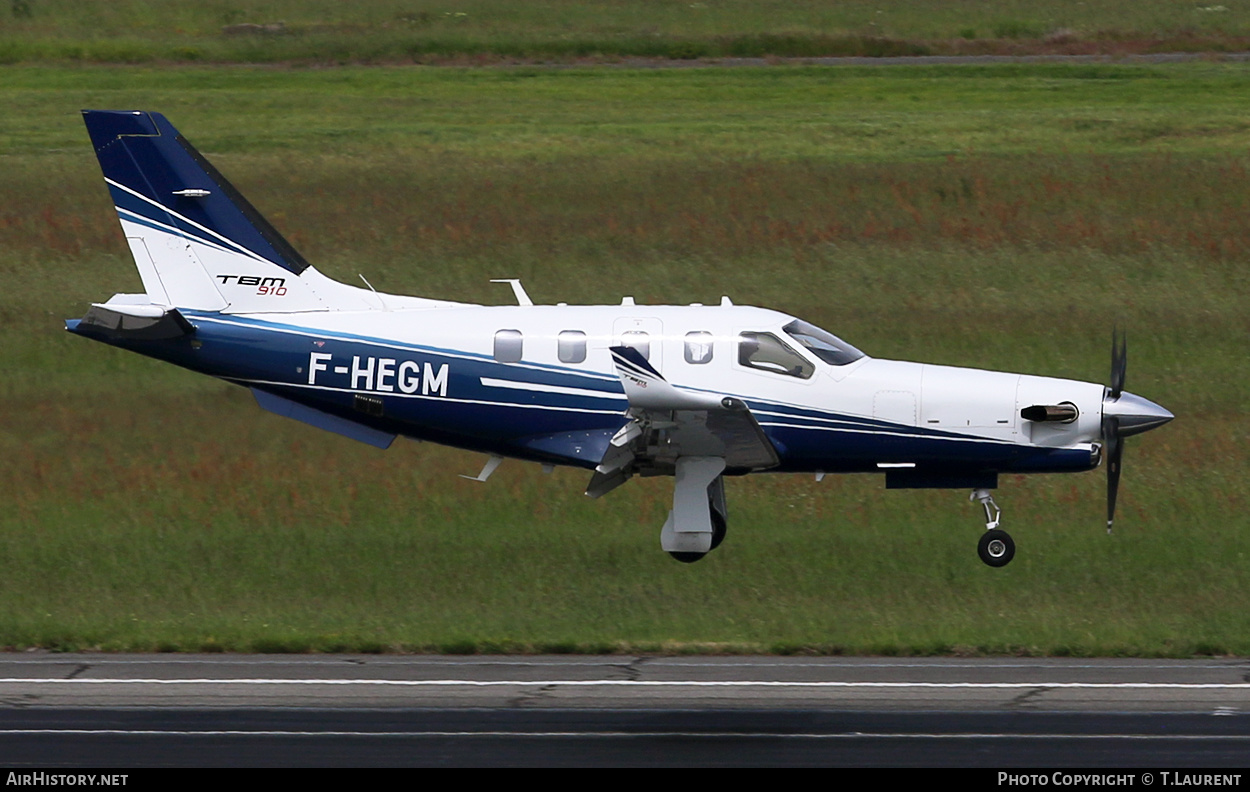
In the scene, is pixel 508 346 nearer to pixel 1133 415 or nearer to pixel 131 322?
pixel 131 322

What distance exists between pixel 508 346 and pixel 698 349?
219 cm

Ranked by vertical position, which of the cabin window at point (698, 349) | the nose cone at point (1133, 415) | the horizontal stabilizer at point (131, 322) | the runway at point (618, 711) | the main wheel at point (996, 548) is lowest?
the runway at point (618, 711)

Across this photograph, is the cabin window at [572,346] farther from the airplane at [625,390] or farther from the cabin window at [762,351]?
the cabin window at [762,351]

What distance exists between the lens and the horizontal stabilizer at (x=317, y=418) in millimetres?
20953

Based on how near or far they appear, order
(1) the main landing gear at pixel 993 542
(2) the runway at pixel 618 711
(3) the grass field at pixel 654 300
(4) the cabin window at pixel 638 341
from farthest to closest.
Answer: (3) the grass field at pixel 654 300
(1) the main landing gear at pixel 993 542
(4) the cabin window at pixel 638 341
(2) the runway at pixel 618 711

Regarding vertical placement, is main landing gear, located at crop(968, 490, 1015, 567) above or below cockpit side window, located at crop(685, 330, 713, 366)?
below

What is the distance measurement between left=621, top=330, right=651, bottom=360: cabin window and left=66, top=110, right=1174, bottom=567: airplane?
0.07 feet

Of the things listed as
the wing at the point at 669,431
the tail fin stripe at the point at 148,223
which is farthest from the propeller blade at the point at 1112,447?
the tail fin stripe at the point at 148,223

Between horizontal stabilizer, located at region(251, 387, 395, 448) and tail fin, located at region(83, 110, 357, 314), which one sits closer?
horizontal stabilizer, located at region(251, 387, 395, 448)

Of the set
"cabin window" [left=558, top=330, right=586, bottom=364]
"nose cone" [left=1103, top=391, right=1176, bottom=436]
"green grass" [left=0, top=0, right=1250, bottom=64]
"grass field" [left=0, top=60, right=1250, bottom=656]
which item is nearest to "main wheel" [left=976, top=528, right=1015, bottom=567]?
"grass field" [left=0, top=60, right=1250, bottom=656]

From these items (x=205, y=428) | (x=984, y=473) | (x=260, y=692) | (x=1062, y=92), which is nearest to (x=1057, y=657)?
(x=984, y=473)

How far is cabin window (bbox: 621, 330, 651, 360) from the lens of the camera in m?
19.8

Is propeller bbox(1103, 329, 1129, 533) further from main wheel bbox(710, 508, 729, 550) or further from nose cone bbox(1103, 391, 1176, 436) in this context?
main wheel bbox(710, 508, 729, 550)

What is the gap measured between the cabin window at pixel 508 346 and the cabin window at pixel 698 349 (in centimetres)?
194
